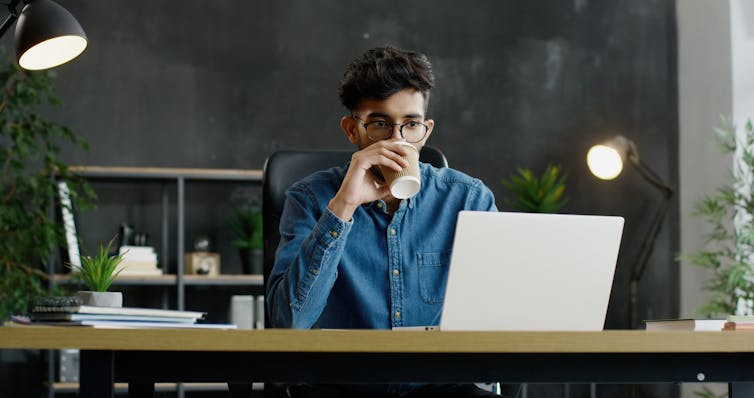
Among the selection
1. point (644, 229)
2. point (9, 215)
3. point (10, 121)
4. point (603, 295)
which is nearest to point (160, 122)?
point (10, 121)

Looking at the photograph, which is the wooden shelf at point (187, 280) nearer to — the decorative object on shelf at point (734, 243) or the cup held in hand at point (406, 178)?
the decorative object on shelf at point (734, 243)

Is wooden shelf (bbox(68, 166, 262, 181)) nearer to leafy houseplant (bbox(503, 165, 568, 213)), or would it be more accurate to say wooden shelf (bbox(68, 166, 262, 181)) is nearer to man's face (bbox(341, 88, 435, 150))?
leafy houseplant (bbox(503, 165, 568, 213))

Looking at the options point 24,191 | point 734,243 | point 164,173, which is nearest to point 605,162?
point 734,243

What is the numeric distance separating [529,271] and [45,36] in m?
1.42

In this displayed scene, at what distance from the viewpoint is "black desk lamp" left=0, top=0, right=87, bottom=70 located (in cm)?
226

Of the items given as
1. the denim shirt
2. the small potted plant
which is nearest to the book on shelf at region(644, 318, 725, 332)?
the denim shirt

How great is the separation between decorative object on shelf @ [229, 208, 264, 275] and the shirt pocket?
249cm

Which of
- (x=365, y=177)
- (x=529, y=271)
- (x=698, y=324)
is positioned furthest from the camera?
(x=365, y=177)

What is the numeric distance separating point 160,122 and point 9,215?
0.97 metres

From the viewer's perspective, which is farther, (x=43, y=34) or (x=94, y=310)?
(x=43, y=34)

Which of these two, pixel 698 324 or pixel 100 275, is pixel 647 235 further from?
pixel 100 275

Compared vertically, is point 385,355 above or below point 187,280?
below

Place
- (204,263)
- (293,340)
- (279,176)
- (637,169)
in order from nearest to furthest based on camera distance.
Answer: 1. (293,340)
2. (279,176)
3. (204,263)
4. (637,169)

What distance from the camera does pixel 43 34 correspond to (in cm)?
225
